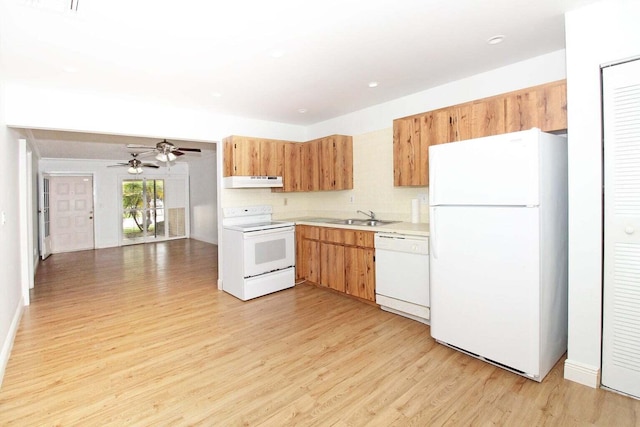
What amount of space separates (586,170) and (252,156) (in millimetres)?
3713

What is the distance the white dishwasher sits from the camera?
3061mm

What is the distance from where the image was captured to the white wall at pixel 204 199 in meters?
8.54

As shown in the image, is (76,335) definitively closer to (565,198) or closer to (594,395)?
(594,395)

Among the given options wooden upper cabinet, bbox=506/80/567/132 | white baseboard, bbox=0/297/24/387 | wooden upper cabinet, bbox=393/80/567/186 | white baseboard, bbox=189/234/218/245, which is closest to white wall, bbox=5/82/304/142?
white baseboard, bbox=0/297/24/387

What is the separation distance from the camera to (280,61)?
108 inches

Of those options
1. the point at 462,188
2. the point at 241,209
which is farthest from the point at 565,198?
the point at 241,209

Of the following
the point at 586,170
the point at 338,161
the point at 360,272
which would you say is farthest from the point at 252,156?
the point at 586,170

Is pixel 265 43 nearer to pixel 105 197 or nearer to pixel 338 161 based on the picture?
pixel 338 161

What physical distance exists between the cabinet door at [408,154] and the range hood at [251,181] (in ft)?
6.21

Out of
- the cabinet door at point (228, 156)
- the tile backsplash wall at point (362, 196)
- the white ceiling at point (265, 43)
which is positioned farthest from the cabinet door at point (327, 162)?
the cabinet door at point (228, 156)

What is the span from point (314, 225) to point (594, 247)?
2982 millimetres

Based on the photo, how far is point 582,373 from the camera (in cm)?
211

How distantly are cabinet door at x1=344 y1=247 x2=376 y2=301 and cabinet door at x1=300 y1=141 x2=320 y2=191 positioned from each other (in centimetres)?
144

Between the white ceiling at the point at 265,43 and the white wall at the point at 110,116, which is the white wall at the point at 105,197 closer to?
the white wall at the point at 110,116
